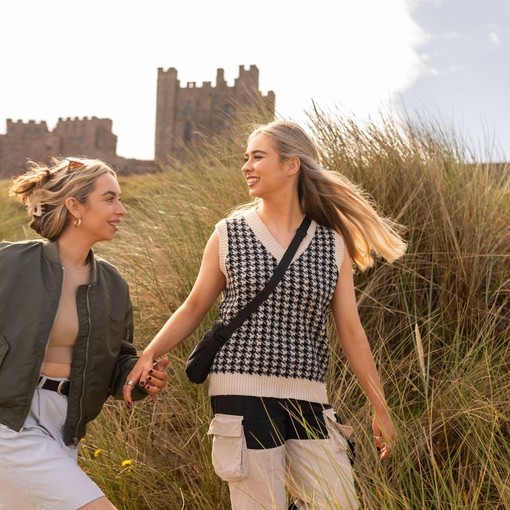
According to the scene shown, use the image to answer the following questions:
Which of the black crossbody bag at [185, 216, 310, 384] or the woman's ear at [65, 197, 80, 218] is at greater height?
the woman's ear at [65, 197, 80, 218]

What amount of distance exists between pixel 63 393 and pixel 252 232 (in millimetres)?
877

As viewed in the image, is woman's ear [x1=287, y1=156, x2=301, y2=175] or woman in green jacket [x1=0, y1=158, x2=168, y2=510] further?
woman's ear [x1=287, y1=156, x2=301, y2=175]

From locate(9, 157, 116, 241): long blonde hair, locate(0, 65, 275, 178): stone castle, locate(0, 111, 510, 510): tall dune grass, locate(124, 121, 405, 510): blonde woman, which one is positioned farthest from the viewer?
locate(0, 65, 275, 178): stone castle

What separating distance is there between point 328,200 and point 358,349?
0.58 meters

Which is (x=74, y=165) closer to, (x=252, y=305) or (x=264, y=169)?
(x=264, y=169)

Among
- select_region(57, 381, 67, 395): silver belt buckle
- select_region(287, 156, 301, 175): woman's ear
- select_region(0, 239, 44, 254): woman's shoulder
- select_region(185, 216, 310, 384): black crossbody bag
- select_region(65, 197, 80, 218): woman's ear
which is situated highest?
select_region(287, 156, 301, 175): woman's ear

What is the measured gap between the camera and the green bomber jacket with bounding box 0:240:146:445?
2.83 meters

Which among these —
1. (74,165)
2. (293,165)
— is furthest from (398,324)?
(74,165)

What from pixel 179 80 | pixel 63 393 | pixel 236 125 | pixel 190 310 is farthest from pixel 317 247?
pixel 179 80

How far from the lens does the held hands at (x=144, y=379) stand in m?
3.01

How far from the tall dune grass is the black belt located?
2.43ft

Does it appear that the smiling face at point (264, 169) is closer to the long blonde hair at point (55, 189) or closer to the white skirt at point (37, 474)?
the long blonde hair at point (55, 189)

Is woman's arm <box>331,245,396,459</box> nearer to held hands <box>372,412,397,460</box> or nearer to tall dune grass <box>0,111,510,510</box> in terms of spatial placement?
held hands <box>372,412,397,460</box>

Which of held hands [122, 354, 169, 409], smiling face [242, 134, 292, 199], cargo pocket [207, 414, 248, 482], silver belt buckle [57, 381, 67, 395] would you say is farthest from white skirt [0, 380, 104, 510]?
smiling face [242, 134, 292, 199]
